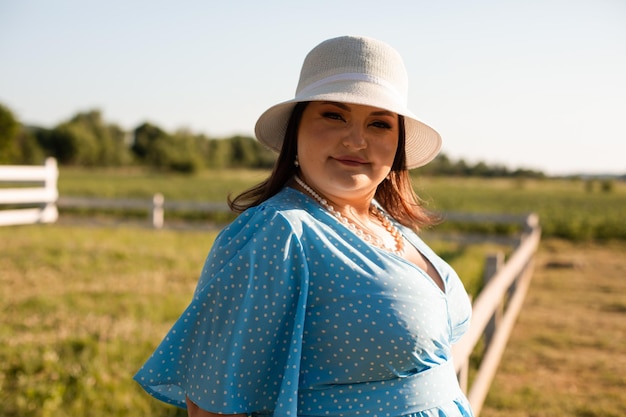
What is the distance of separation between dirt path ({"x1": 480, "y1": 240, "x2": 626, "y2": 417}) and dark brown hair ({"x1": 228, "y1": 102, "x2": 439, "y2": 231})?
10.2ft

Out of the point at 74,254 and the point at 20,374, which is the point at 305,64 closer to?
the point at 20,374

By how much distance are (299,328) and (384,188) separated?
2.96 feet

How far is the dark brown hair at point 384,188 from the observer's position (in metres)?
1.74

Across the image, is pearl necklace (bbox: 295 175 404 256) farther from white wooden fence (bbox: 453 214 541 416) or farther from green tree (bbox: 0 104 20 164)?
green tree (bbox: 0 104 20 164)

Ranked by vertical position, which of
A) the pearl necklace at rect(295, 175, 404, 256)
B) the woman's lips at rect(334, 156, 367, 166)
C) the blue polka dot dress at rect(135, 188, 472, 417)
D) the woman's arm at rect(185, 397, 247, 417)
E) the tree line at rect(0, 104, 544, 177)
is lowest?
the tree line at rect(0, 104, 544, 177)

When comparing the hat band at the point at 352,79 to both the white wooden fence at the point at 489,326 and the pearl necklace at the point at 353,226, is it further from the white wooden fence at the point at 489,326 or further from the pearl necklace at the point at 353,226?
the white wooden fence at the point at 489,326

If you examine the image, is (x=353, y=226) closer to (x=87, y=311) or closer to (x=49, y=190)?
(x=87, y=311)

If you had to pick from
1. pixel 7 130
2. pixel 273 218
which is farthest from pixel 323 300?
pixel 7 130

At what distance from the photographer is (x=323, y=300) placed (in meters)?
1.40

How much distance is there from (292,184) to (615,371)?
5286 millimetres

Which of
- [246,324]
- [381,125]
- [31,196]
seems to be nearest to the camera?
[246,324]

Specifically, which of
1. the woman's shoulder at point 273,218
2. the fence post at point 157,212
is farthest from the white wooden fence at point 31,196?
the woman's shoulder at point 273,218

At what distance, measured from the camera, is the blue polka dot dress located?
1342 mm

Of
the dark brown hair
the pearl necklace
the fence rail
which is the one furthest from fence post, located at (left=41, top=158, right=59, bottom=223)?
the pearl necklace
